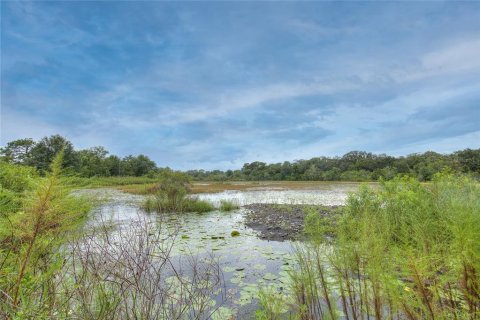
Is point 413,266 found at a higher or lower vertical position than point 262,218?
higher

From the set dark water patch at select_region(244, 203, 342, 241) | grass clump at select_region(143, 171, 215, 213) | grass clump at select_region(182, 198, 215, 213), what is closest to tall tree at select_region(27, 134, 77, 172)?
dark water patch at select_region(244, 203, 342, 241)

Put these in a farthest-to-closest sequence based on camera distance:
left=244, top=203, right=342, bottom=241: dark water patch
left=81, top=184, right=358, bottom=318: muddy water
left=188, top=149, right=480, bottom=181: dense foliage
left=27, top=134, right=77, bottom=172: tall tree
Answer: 1. left=188, top=149, right=480, bottom=181: dense foliage
2. left=244, top=203, right=342, bottom=241: dark water patch
3. left=81, top=184, right=358, bottom=318: muddy water
4. left=27, top=134, right=77, bottom=172: tall tree

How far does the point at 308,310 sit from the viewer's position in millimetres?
3131

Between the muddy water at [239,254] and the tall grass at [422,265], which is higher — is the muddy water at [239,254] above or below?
below

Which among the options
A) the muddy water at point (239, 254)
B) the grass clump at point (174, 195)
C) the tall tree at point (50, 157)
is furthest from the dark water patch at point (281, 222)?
the tall tree at point (50, 157)

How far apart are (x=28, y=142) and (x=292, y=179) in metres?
65.0

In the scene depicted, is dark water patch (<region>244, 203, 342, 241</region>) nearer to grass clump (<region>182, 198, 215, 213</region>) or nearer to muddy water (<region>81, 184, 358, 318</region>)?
muddy water (<region>81, 184, 358, 318</region>)

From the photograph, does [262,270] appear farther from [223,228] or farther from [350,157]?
[350,157]

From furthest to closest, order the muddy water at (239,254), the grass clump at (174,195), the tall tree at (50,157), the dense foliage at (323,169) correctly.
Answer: the dense foliage at (323,169), the grass clump at (174,195), the muddy water at (239,254), the tall tree at (50,157)

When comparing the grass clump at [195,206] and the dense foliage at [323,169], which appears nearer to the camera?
the grass clump at [195,206]

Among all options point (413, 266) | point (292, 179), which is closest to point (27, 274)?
point (413, 266)

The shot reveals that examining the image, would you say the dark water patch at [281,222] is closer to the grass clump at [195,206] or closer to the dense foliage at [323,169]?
the grass clump at [195,206]

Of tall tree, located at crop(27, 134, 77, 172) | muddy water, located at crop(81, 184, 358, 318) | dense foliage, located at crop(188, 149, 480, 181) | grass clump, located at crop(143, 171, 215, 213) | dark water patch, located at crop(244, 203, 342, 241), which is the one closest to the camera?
tall tree, located at crop(27, 134, 77, 172)

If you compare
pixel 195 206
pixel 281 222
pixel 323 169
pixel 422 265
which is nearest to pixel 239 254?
pixel 281 222
